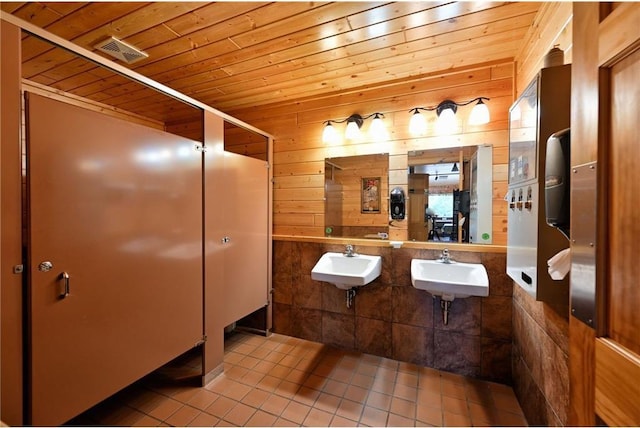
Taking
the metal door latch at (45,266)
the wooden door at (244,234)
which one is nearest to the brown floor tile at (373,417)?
the wooden door at (244,234)

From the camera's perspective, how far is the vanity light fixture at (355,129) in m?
2.35

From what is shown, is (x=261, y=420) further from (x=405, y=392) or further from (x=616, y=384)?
(x=616, y=384)

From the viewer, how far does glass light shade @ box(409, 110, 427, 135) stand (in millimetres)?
2176

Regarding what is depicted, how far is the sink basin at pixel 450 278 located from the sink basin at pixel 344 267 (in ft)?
1.01

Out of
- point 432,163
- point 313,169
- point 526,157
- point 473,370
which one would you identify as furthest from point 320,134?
point 473,370

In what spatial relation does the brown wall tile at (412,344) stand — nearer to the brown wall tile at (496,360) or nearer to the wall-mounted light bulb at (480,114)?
the brown wall tile at (496,360)

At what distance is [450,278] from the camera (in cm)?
203

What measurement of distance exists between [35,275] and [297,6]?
1.85 metres

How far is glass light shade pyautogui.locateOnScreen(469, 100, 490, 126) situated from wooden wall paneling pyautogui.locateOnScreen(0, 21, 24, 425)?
8.62ft

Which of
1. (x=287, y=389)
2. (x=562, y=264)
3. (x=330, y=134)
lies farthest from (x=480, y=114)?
(x=287, y=389)

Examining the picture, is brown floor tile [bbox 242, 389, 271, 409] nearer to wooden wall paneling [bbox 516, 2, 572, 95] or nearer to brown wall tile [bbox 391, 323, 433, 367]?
brown wall tile [bbox 391, 323, 433, 367]

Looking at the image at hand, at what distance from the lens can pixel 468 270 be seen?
1979 millimetres

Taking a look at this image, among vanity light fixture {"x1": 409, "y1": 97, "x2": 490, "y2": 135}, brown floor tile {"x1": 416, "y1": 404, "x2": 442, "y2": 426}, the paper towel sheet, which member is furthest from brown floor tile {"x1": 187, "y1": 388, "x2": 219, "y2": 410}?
vanity light fixture {"x1": 409, "y1": 97, "x2": 490, "y2": 135}

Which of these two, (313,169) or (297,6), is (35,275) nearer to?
(297,6)
